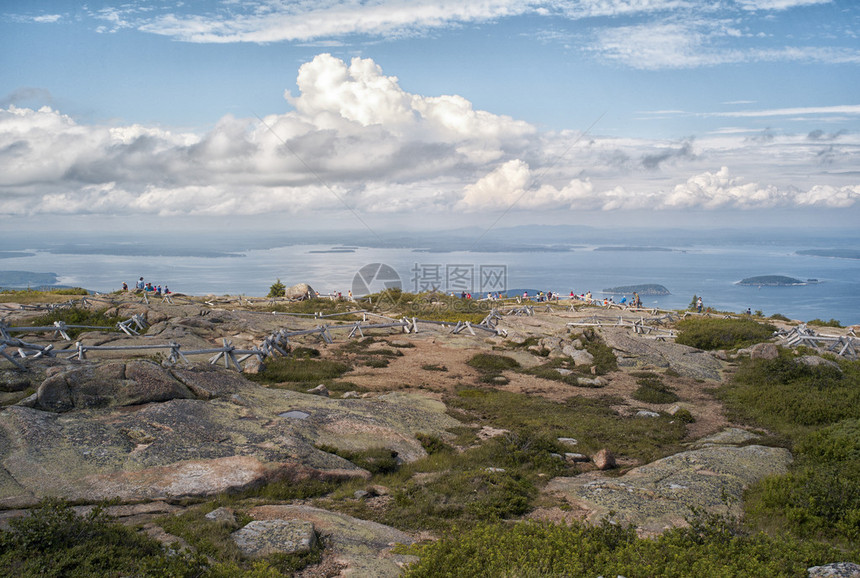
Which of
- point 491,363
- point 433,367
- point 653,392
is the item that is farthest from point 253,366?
point 653,392

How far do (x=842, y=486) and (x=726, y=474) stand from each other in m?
2.26

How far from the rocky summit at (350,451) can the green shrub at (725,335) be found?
327 inches

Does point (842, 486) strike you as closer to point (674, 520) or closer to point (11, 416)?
point (674, 520)

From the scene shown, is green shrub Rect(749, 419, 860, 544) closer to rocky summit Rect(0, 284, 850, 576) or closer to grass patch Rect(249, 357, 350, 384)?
rocky summit Rect(0, 284, 850, 576)

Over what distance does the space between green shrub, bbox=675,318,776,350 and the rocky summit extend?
831 cm

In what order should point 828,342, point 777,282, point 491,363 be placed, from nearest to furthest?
point 491,363, point 828,342, point 777,282

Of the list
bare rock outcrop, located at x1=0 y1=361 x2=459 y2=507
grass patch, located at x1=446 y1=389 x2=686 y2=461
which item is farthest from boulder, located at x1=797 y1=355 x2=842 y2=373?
bare rock outcrop, located at x1=0 y1=361 x2=459 y2=507

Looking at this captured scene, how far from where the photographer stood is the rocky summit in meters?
7.49

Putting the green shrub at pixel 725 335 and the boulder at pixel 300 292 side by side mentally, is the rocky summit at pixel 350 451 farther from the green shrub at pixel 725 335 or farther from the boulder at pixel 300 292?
the boulder at pixel 300 292

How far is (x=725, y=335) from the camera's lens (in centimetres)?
2883

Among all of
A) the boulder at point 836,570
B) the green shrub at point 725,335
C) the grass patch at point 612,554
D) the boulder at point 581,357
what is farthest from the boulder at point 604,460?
the green shrub at point 725,335

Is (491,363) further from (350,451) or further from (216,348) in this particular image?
(350,451)

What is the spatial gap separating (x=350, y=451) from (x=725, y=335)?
26089 mm

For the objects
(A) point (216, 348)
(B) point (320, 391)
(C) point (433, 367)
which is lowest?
(C) point (433, 367)
